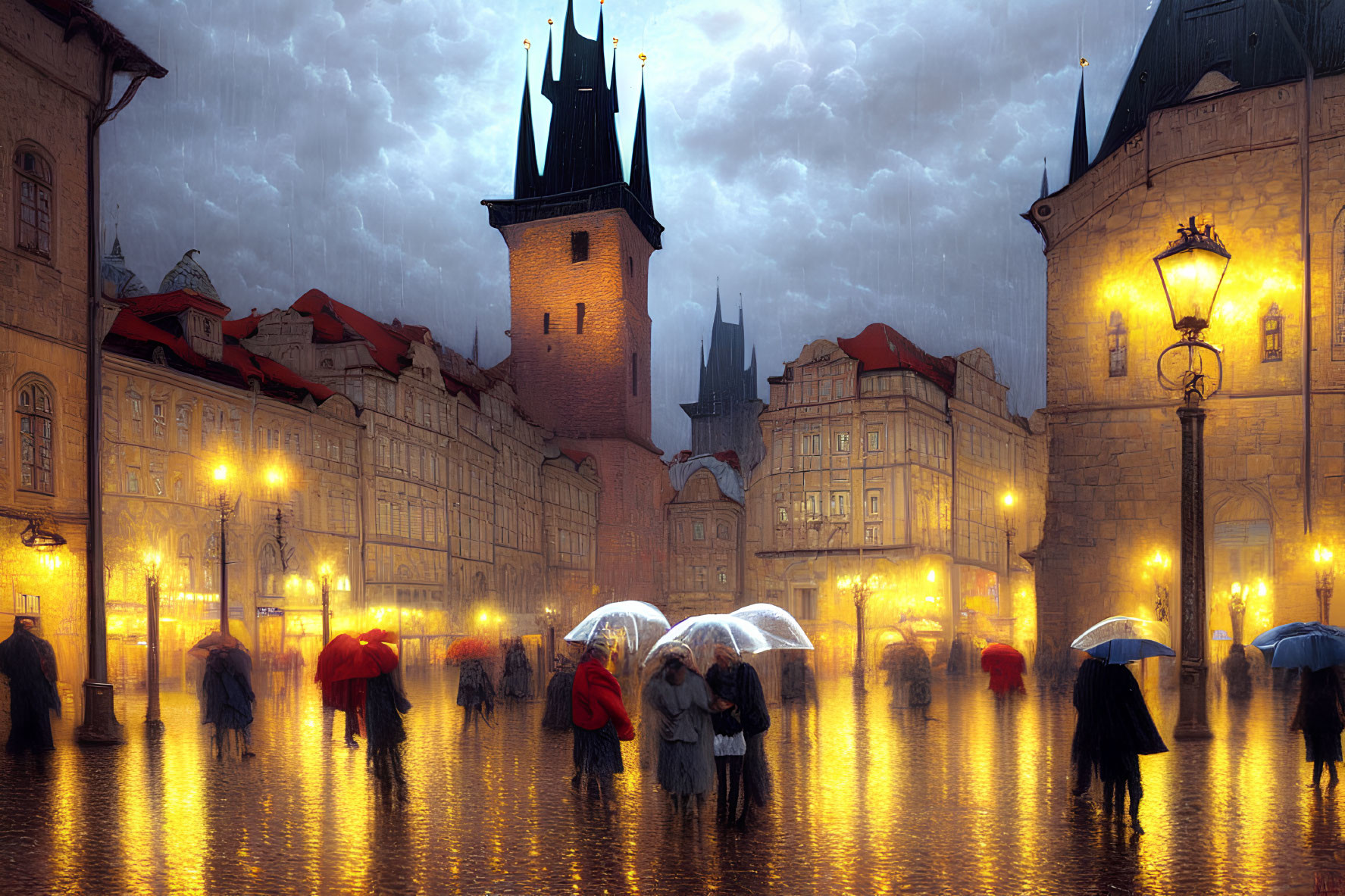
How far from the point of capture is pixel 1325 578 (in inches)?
966

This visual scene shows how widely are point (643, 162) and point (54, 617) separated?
60700 mm

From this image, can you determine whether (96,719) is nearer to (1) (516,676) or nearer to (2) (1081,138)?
(1) (516,676)

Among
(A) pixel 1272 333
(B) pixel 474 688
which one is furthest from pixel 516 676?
(A) pixel 1272 333

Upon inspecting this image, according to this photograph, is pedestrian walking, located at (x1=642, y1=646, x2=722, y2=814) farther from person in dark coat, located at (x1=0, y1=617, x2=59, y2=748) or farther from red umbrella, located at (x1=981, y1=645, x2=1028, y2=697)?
red umbrella, located at (x1=981, y1=645, x2=1028, y2=697)

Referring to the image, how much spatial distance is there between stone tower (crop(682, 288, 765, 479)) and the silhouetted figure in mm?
78100

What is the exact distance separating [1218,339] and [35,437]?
22401 mm

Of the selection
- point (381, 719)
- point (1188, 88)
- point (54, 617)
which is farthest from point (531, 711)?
point (1188, 88)

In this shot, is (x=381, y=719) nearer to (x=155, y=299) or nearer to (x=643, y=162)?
(x=155, y=299)

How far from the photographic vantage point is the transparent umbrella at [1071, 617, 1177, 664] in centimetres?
1066

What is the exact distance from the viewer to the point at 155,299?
38531 millimetres

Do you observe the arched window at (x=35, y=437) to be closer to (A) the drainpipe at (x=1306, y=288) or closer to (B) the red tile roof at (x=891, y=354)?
(A) the drainpipe at (x=1306, y=288)

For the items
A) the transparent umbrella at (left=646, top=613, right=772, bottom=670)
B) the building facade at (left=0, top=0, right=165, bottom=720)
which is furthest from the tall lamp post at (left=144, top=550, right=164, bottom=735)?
the transparent umbrella at (left=646, top=613, right=772, bottom=670)

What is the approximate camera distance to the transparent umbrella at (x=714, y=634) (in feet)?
42.7

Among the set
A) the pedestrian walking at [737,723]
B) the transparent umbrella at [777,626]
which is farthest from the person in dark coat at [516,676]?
the pedestrian walking at [737,723]
